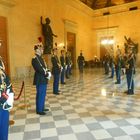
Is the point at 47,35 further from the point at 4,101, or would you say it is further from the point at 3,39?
the point at 4,101

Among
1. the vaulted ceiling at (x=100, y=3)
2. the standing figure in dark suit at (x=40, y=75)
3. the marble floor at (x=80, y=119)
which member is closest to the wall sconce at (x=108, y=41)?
the vaulted ceiling at (x=100, y=3)

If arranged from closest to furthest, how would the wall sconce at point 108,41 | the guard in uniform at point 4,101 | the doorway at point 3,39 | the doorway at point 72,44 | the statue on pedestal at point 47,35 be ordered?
the guard in uniform at point 4,101 < the doorway at point 3,39 < the statue on pedestal at point 47,35 < the doorway at point 72,44 < the wall sconce at point 108,41

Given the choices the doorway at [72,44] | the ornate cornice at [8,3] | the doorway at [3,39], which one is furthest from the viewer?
the doorway at [72,44]

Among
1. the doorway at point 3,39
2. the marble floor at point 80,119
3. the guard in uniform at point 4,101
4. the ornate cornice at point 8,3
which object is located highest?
the ornate cornice at point 8,3

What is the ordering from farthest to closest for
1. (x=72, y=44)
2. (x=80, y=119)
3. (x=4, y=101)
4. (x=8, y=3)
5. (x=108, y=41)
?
1. (x=108, y=41)
2. (x=72, y=44)
3. (x=8, y=3)
4. (x=80, y=119)
5. (x=4, y=101)

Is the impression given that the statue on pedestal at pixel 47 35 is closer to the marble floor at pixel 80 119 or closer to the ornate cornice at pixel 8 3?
the ornate cornice at pixel 8 3

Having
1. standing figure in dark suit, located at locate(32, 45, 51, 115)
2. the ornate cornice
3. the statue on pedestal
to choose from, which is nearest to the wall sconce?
the statue on pedestal

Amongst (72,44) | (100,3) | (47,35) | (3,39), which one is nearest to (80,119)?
(3,39)

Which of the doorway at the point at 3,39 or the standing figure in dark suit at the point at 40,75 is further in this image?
the doorway at the point at 3,39

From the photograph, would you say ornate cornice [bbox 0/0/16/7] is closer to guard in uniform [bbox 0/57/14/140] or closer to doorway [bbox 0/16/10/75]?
doorway [bbox 0/16/10/75]

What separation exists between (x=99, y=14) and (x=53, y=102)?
1920 cm

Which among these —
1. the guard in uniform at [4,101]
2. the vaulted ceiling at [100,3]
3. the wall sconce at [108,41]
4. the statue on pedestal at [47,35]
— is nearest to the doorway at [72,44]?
the wall sconce at [108,41]

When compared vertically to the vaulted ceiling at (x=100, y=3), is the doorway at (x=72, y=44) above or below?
below

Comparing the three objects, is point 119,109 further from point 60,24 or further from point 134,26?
point 134,26
